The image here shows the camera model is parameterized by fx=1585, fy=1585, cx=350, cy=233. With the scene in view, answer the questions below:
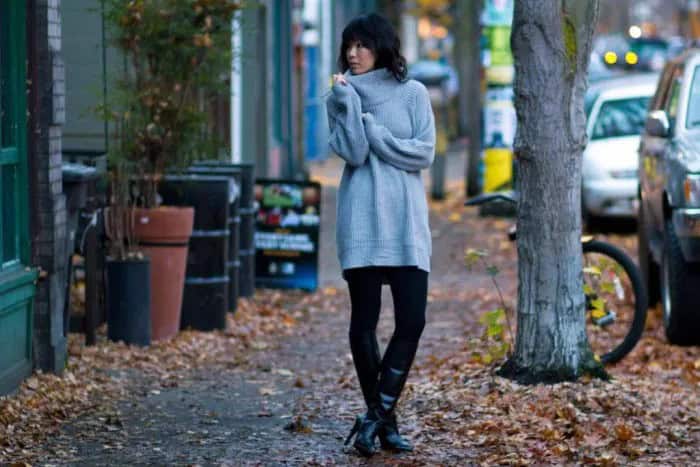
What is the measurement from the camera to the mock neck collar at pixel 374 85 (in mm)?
6430

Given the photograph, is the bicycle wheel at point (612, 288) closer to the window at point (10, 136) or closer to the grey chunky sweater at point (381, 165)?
the grey chunky sweater at point (381, 165)

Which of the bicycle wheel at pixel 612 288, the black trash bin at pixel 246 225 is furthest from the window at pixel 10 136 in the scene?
the black trash bin at pixel 246 225

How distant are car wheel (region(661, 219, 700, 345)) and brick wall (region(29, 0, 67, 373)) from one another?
3.78 metres

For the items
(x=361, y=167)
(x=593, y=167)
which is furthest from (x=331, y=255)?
(x=361, y=167)

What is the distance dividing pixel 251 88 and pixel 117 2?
28.3 feet

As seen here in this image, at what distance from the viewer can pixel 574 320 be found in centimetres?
768

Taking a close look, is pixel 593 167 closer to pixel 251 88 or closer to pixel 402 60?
pixel 251 88

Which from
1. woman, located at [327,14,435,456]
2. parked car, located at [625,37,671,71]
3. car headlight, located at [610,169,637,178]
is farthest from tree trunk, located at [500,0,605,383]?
parked car, located at [625,37,671,71]

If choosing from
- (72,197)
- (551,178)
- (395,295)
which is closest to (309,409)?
(395,295)

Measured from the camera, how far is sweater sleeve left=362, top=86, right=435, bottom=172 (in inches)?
249

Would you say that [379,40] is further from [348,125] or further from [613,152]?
[613,152]

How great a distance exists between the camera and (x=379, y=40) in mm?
6406

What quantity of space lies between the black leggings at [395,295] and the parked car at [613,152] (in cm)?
1031

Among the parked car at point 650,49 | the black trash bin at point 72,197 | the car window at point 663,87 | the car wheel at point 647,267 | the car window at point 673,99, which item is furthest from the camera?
the parked car at point 650,49
